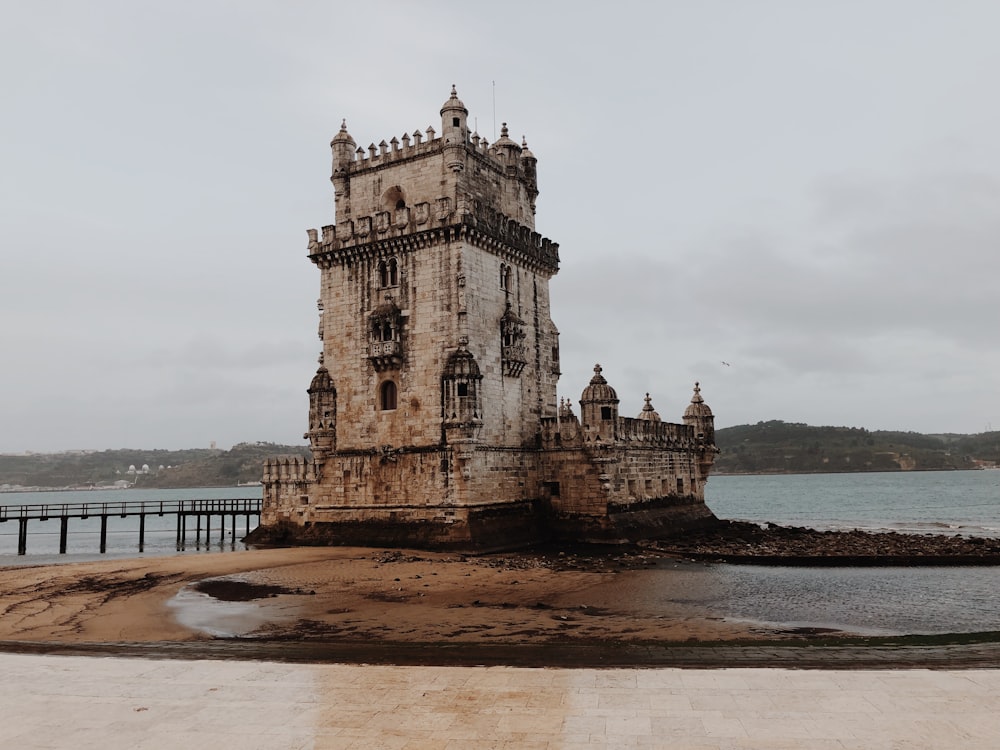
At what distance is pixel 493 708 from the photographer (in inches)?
369

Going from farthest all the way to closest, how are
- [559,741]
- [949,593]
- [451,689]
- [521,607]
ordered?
[949,593], [521,607], [451,689], [559,741]

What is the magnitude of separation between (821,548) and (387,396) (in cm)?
2053

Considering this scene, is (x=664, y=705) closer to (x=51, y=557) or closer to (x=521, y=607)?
(x=521, y=607)

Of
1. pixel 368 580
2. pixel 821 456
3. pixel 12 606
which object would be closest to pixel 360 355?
pixel 368 580

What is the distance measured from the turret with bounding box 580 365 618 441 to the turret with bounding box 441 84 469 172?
1161 centimetres

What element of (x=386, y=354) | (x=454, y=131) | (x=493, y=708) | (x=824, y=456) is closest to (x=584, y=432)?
→ (x=386, y=354)

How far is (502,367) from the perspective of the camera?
34.9 m

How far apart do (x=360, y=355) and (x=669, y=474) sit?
17370 millimetres

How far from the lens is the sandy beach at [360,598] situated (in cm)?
1703

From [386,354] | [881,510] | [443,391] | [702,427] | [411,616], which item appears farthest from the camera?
[881,510]

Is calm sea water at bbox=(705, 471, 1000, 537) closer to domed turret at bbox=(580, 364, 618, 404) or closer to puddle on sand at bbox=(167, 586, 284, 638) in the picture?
domed turret at bbox=(580, 364, 618, 404)

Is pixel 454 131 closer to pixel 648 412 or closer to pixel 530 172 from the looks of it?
pixel 530 172

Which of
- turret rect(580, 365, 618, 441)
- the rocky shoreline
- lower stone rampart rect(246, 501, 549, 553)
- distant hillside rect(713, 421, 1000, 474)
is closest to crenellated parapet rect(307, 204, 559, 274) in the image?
turret rect(580, 365, 618, 441)

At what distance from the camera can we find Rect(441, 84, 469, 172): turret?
3384cm
